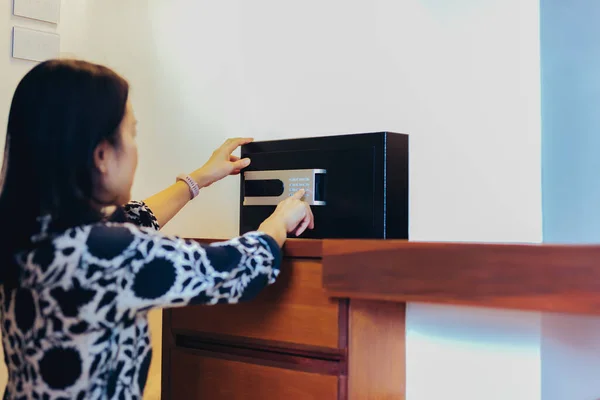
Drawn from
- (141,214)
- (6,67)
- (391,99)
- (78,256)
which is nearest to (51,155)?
(78,256)

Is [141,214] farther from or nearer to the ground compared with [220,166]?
nearer to the ground

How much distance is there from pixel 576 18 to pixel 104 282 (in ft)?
3.18

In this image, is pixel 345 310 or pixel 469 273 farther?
pixel 345 310

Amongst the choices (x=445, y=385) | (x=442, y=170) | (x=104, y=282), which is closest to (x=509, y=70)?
(x=442, y=170)

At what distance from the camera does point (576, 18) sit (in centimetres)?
123

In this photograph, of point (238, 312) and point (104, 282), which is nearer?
point (104, 282)

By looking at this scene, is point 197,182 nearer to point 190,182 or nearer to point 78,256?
point 190,182

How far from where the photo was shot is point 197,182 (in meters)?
1.39

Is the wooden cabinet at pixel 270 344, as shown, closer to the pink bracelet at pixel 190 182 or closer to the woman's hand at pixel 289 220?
the woman's hand at pixel 289 220

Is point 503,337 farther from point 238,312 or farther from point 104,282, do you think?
point 104,282

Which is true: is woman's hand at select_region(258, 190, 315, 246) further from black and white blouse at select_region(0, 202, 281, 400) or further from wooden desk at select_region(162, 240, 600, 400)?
black and white blouse at select_region(0, 202, 281, 400)

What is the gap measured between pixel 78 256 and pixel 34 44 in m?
0.88

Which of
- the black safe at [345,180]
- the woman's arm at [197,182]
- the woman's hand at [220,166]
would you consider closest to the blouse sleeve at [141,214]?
the woman's arm at [197,182]

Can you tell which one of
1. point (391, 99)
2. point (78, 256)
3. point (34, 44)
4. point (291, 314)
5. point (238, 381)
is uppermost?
point (34, 44)
